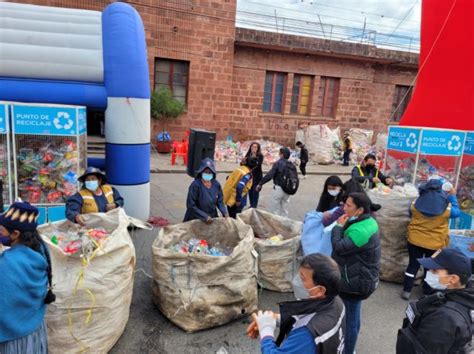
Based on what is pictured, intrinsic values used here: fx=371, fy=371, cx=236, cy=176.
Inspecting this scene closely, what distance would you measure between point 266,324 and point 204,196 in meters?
2.79

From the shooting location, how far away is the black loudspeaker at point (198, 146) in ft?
23.9

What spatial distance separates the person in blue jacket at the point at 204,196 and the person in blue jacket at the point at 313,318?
262 centimetres

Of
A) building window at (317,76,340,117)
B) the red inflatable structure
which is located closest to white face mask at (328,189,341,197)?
the red inflatable structure

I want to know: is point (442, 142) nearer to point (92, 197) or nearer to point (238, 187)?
point (238, 187)

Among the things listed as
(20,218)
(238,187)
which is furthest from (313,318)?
(238,187)

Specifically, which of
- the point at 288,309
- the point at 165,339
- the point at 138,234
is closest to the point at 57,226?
the point at 165,339

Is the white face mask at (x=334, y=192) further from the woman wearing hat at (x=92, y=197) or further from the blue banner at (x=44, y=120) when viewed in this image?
the blue banner at (x=44, y=120)

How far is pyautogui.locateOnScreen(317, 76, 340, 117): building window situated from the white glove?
16710mm

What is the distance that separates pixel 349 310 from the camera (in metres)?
3.27

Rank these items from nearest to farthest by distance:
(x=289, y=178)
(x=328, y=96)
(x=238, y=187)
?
(x=238, y=187) → (x=289, y=178) → (x=328, y=96)

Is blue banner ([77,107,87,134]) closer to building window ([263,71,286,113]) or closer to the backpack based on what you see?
the backpack

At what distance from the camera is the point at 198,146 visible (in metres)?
7.30

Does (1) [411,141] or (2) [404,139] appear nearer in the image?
(1) [411,141]

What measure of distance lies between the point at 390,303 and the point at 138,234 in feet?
13.1
